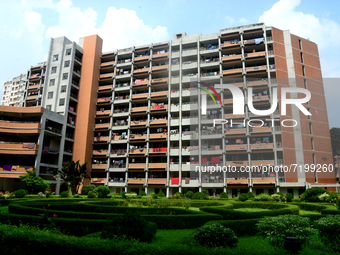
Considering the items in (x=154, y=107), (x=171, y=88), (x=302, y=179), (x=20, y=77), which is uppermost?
(x=20, y=77)

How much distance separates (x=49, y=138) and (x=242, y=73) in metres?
43.3

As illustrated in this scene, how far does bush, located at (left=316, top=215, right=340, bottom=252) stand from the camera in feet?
35.9

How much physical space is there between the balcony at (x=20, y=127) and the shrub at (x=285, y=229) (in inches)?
1870

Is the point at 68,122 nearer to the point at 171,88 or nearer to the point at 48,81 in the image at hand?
the point at 48,81

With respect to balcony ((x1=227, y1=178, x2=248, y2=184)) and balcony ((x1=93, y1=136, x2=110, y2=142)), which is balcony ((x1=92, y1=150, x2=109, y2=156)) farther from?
balcony ((x1=227, y1=178, x2=248, y2=184))

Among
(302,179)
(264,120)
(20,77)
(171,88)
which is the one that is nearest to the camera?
(302,179)

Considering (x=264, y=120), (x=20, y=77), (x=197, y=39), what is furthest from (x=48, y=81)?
(x=20, y=77)

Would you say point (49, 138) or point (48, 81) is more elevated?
point (48, 81)

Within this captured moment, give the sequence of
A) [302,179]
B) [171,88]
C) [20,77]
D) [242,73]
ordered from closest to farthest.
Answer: [302,179] → [242,73] → [171,88] → [20,77]

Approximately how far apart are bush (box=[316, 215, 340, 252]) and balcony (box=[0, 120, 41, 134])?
160 ft

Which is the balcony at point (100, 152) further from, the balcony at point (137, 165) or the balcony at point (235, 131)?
the balcony at point (235, 131)

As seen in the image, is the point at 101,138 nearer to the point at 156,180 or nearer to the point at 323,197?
the point at 156,180

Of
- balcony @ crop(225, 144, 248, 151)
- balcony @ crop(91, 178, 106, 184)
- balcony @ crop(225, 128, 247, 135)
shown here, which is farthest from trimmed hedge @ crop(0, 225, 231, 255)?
balcony @ crop(91, 178, 106, 184)

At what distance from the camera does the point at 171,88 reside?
201 feet
